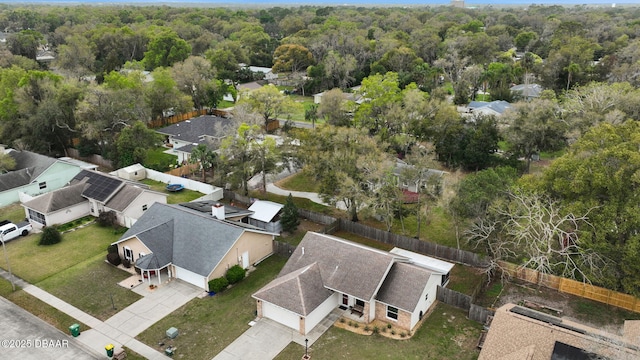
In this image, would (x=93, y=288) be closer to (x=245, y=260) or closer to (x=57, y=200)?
(x=245, y=260)

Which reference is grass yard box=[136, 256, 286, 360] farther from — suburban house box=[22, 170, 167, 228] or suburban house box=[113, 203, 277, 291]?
suburban house box=[22, 170, 167, 228]

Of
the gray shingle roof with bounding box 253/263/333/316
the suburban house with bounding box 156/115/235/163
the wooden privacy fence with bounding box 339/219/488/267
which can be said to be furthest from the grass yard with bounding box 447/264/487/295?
the suburban house with bounding box 156/115/235/163

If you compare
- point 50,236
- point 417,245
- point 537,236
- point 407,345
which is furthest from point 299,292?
point 50,236

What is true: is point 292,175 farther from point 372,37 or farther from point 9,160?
point 372,37

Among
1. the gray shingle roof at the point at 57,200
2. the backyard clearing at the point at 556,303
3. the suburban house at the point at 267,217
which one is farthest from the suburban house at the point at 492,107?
the gray shingle roof at the point at 57,200

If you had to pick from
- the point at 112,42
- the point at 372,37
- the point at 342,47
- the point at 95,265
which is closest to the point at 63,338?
the point at 95,265
